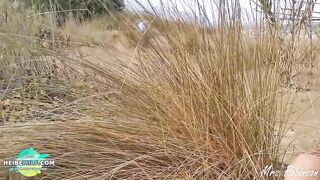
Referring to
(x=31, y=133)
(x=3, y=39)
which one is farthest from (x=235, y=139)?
(x=3, y=39)

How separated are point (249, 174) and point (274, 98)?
329 millimetres

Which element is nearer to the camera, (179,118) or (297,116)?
(179,118)

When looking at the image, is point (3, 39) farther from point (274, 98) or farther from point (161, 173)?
point (274, 98)

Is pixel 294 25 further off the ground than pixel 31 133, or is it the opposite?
pixel 294 25

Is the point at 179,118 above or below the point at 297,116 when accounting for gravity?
Answer: above

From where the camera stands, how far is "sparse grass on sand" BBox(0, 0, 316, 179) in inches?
64.5

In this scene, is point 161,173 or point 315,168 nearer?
point 315,168

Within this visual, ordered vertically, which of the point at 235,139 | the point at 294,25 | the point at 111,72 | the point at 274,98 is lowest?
the point at 235,139

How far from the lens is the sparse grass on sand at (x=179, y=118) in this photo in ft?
5.38

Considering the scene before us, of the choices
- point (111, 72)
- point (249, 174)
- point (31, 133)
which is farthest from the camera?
point (111, 72)

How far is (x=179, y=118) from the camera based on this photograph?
171cm

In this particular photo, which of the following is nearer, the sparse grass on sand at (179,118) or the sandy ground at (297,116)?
the sparse grass on sand at (179,118)

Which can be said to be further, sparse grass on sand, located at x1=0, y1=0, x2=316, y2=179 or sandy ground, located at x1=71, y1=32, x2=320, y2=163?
sandy ground, located at x1=71, y1=32, x2=320, y2=163

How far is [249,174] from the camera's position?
1.59 m
